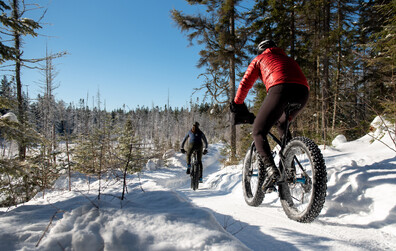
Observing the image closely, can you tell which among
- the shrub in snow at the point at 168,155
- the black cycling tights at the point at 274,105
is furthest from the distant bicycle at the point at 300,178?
the shrub in snow at the point at 168,155

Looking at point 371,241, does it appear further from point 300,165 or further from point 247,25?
point 247,25

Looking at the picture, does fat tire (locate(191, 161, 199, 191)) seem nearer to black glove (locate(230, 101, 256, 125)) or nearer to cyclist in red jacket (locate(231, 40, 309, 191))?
black glove (locate(230, 101, 256, 125))

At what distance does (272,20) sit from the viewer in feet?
35.0

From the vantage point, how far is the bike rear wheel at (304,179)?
1.71 m

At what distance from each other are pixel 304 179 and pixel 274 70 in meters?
1.28

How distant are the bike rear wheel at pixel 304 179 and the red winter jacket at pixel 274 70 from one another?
27.4 inches

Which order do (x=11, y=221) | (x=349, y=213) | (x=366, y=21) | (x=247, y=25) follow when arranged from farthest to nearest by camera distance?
(x=366, y=21)
(x=247, y=25)
(x=349, y=213)
(x=11, y=221)

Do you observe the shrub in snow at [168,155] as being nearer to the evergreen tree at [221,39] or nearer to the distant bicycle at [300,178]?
the evergreen tree at [221,39]

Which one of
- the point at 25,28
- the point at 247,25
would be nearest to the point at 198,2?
the point at 247,25

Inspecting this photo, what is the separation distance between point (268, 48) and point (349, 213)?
7.10 feet

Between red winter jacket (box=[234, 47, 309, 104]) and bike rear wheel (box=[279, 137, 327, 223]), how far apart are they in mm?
696

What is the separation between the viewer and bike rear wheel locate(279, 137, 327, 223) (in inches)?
67.3

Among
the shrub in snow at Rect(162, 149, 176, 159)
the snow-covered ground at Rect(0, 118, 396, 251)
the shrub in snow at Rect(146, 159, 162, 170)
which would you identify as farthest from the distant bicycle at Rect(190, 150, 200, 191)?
the shrub in snow at Rect(162, 149, 176, 159)

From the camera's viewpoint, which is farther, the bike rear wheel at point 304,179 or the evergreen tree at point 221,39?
the evergreen tree at point 221,39
